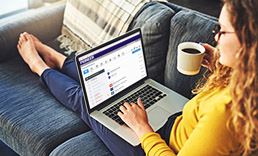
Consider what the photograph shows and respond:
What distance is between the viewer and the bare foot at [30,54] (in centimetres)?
182

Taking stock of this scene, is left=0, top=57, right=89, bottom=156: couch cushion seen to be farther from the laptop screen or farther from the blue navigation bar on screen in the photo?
the blue navigation bar on screen

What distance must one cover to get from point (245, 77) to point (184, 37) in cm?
76

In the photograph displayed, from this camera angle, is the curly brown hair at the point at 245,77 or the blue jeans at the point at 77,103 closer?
the curly brown hair at the point at 245,77

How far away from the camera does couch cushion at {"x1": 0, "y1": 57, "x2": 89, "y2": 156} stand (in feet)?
4.85

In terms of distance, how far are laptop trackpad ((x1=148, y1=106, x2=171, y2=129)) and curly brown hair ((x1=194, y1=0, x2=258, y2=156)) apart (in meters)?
0.50

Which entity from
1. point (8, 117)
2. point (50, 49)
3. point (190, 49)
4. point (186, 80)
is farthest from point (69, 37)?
point (190, 49)

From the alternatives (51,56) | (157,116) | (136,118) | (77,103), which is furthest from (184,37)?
(51,56)

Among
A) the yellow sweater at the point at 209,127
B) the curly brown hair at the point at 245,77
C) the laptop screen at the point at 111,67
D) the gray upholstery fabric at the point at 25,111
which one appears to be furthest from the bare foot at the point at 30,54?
the curly brown hair at the point at 245,77

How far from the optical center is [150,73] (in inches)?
69.8

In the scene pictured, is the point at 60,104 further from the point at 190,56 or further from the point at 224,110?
the point at 224,110

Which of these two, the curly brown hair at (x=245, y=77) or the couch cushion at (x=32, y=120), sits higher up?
the curly brown hair at (x=245, y=77)

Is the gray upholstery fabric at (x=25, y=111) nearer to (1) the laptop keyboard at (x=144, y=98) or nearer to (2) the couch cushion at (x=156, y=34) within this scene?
(1) the laptop keyboard at (x=144, y=98)

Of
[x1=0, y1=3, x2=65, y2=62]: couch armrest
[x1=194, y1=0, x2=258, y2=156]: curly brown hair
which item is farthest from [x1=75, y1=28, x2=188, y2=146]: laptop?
[x1=0, y1=3, x2=65, y2=62]: couch armrest

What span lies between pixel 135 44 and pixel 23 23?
100 cm
